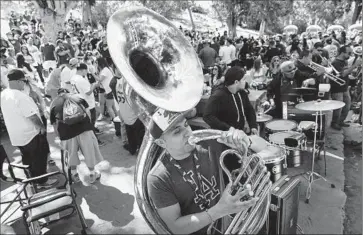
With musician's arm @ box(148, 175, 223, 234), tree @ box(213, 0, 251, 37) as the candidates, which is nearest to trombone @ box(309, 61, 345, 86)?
musician's arm @ box(148, 175, 223, 234)

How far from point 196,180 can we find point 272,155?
1735mm

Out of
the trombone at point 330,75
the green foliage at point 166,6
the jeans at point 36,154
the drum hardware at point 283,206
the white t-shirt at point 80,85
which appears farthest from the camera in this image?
the green foliage at point 166,6

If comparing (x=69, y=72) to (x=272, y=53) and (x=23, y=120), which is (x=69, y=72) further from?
(x=272, y=53)

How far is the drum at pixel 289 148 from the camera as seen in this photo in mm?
4090

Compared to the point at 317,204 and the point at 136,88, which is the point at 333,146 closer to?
the point at 317,204

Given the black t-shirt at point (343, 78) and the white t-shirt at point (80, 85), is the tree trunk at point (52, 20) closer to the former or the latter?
the white t-shirt at point (80, 85)

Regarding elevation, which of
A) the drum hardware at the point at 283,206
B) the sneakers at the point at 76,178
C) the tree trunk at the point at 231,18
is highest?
the tree trunk at the point at 231,18

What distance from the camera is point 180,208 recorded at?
202cm

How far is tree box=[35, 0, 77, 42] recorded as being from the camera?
13.6 metres

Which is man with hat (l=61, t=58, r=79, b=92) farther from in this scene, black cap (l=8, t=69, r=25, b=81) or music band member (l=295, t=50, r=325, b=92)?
music band member (l=295, t=50, r=325, b=92)

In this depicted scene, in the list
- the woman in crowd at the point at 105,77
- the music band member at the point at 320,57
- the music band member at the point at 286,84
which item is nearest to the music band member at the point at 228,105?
the music band member at the point at 286,84

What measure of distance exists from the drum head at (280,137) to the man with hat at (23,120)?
310 cm

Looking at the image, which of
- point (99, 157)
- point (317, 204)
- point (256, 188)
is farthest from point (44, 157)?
point (317, 204)

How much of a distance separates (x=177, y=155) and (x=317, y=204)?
2882mm
